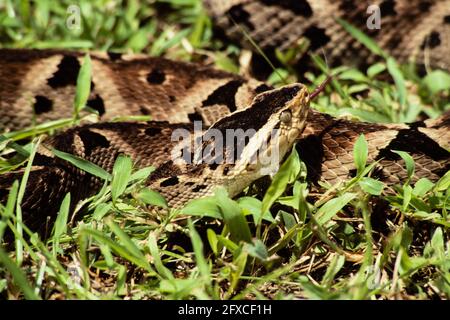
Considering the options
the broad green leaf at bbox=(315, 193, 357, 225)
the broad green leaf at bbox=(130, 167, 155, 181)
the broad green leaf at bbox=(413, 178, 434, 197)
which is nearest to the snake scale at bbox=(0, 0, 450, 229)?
the broad green leaf at bbox=(130, 167, 155, 181)

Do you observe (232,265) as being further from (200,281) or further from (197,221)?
(197,221)

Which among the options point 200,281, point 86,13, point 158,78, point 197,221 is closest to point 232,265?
point 200,281

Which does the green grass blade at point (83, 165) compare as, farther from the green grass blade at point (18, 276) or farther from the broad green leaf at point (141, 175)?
the green grass blade at point (18, 276)

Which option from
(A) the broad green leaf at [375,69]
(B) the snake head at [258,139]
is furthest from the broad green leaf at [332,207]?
(A) the broad green leaf at [375,69]

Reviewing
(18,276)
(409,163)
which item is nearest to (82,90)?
(18,276)

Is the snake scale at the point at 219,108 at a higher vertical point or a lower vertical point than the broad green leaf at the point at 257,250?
higher

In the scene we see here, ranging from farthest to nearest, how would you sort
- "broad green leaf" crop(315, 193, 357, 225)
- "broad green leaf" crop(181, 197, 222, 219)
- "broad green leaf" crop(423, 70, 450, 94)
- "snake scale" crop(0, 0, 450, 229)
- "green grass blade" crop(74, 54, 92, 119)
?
1. "broad green leaf" crop(423, 70, 450, 94)
2. "green grass blade" crop(74, 54, 92, 119)
3. "snake scale" crop(0, 0, 450, 229)
4. "broad green leaf" crop(315, 193, 357, 225)
5. "broad green leaf" crop(181, 197, 222, 219)

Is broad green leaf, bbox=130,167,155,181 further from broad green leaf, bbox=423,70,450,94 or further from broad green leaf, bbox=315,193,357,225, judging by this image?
broad green leaf, bbox=423,70,450,94
